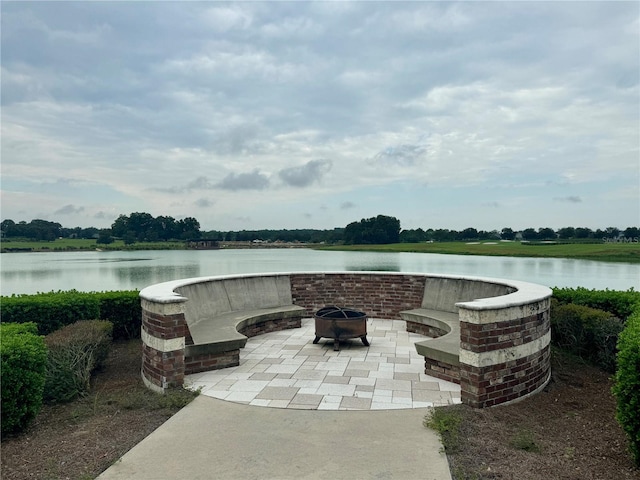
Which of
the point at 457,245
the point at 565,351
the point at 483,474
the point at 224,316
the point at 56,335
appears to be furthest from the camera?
the point at 457,245

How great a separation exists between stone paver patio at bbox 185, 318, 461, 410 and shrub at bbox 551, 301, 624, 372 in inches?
95.3

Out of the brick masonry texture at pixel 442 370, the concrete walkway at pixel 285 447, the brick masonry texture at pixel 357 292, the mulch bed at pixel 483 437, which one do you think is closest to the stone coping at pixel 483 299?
the brick masonry texture at pixel 442 370

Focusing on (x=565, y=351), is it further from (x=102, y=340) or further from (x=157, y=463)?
(x=102, y=340)

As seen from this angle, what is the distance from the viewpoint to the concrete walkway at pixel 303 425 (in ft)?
11.2

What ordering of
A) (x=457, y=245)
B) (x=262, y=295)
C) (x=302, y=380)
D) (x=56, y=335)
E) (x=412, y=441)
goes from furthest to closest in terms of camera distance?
(x=457, y=245)
(x=262, y=295)
(x=56, y=335)
(x=302, y=380)
(x=412, y=441)

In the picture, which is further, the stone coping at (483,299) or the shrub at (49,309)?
the shrub at (49,309)

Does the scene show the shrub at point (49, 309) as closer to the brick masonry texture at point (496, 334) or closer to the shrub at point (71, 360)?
the shrub at point (71, 360)

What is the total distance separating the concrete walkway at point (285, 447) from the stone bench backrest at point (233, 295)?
2.91 m

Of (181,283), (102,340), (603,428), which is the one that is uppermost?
(181,283)

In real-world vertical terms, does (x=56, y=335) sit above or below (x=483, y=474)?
above

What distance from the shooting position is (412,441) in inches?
152

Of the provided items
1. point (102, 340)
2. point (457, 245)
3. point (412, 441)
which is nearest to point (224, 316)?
point (102, 340)

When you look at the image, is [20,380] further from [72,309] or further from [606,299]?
[606,299]

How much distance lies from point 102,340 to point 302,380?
3.06 meters
